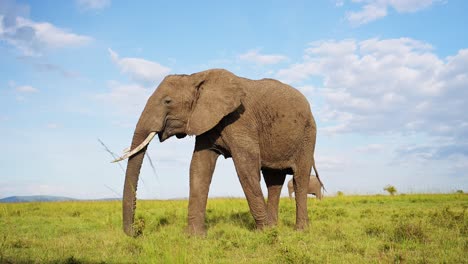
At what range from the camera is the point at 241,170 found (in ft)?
30.9

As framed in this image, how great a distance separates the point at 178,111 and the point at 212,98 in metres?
0.80

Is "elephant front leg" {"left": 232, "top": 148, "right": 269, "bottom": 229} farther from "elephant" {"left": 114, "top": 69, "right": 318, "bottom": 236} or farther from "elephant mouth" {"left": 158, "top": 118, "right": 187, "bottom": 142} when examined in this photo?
"elephant mouth" {"left": 158, "top": 118, "right": 187, "bottom": 142}

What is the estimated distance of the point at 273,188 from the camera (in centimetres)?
1180

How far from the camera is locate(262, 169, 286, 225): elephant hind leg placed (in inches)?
457

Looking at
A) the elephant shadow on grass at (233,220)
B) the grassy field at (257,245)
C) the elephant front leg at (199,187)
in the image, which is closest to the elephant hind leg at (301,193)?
the grassy field at (257,245)

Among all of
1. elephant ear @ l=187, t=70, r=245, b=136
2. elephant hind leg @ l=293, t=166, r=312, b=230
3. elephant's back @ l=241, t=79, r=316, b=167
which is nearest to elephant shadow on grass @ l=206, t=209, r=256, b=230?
elephant hind leg @ l=293, t=166, r=312, b=230

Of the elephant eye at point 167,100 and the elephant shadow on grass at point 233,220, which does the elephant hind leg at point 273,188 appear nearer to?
the elephant shadow on grass at point 233,220

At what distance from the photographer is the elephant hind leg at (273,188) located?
1162cm

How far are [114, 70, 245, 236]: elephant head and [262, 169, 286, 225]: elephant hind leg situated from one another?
293 centimetres

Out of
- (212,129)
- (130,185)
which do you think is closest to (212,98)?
(212,129)

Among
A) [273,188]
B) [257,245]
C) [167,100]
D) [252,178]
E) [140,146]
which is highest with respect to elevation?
[167,100]

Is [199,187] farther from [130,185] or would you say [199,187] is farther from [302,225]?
[302,225]

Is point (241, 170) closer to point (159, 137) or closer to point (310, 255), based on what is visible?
point (159, 137)

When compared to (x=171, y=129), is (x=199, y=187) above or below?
below
